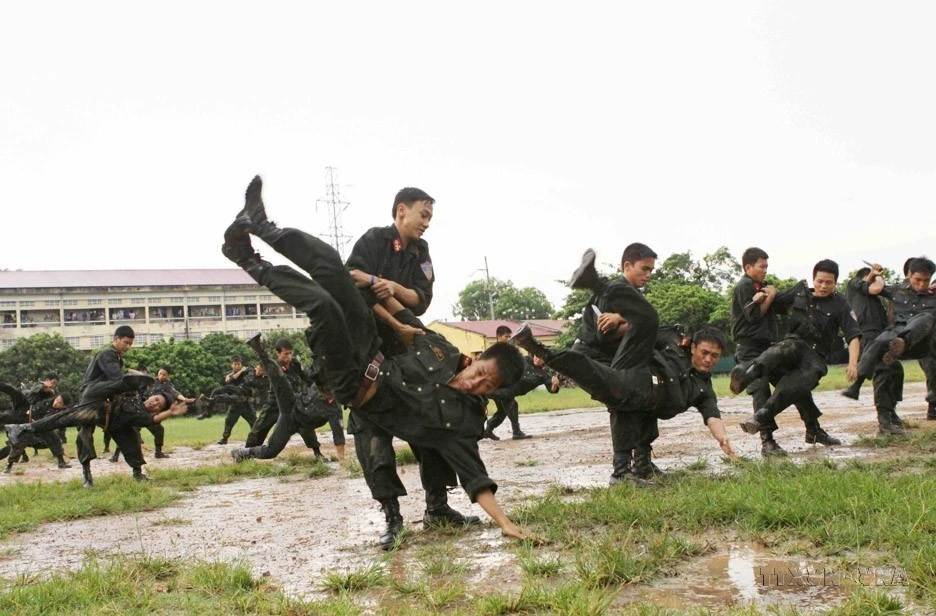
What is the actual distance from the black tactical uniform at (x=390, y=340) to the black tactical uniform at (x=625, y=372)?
122cm

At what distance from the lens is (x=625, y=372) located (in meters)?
7.05

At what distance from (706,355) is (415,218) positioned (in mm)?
3136

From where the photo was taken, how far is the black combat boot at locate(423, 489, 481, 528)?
6.05m

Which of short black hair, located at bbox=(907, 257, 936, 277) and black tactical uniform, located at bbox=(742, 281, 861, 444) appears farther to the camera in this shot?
short black hair, located at bbox=(907, 257, 936, 277)

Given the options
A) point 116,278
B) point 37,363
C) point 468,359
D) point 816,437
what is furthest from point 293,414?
point 116,278

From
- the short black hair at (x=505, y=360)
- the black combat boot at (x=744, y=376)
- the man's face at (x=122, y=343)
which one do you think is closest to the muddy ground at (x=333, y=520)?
the black combat boot at (x=744, y=376)

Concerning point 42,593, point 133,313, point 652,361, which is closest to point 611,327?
point 652,361

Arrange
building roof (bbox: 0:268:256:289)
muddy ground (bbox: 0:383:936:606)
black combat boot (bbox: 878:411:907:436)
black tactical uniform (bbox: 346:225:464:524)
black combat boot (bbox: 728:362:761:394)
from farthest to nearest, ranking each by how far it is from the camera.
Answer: building roof (bbox: 0:268:256:289) < black combat boot (bbox: 878:411:907:436) < black combat boot (bbox: 728:362:761:394) < black tactical uniform (bbox: 346:225:464:524) < muddy ground (bbox: 0:383:936:606)

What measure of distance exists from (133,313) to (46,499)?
231 ft

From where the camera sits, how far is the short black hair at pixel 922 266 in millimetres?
9875

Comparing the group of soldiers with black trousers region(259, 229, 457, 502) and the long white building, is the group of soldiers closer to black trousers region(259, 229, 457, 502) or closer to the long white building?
black trousers region(259, 229, 457, 502)

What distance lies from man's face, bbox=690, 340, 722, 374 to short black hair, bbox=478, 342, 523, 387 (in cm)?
271

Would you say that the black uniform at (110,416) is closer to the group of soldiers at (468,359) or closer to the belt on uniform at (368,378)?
the group of soldiers at (468,359)

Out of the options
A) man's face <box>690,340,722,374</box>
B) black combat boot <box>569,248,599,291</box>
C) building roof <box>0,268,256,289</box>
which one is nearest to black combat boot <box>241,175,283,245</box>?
black combat boot <box>569,248,599,291</box>
